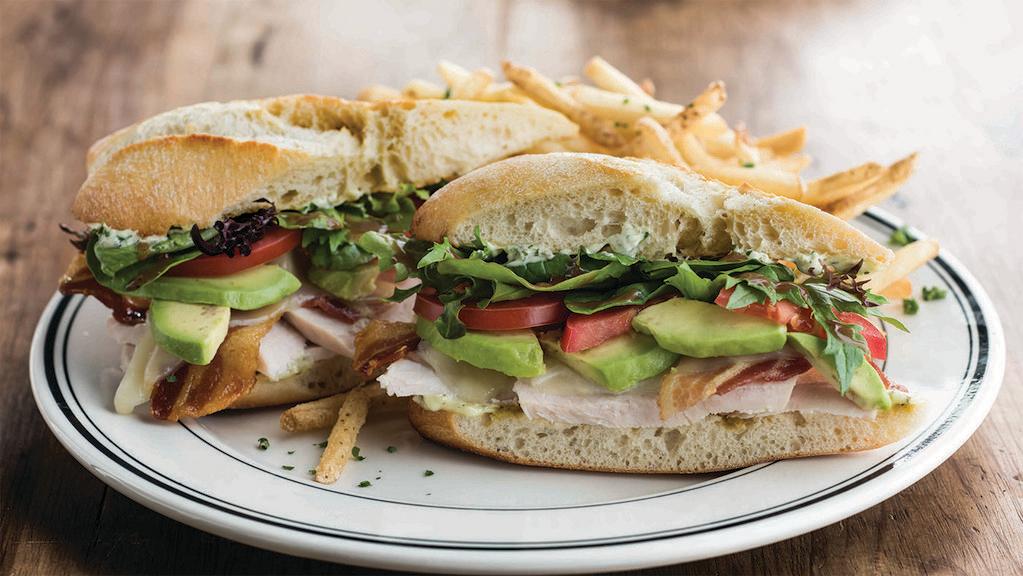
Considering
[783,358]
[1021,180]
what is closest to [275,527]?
[783,358]

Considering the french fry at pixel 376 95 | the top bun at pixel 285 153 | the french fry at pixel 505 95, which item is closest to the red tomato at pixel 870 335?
the top bun at pixel 285 153

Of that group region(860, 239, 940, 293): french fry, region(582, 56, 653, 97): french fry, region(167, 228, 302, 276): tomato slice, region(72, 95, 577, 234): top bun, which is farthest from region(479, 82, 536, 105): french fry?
region(860, 239, 940, 293): french fry

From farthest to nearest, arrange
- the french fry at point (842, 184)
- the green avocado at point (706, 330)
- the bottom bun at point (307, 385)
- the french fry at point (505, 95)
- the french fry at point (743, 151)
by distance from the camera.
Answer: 1. the french fry at point (505, 95)
2. the french fry at point (743, 151)
3. the french fry at point (842, 184)
4. the bottom bun at point (307, 385)
5. the green avocado at point (706, 330)

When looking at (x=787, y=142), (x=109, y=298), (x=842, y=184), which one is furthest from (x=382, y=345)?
(x=787, y=142)

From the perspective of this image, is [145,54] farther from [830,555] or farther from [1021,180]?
[830,555]

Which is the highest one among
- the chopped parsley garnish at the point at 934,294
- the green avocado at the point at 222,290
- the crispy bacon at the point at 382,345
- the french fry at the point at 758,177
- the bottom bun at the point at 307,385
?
the french fry at the point at 758,177

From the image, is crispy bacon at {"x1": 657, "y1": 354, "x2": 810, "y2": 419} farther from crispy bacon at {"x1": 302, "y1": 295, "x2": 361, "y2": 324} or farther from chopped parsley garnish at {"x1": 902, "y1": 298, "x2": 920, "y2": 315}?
crispy bacon at {"x1": 302, "y1": 295, "x2": 361, "y2": 324}

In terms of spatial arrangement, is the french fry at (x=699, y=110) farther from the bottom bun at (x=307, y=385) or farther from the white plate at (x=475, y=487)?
the bottom bun at (x=307, y=385)

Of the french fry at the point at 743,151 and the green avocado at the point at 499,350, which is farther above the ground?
the french fry at the point at 743,151
